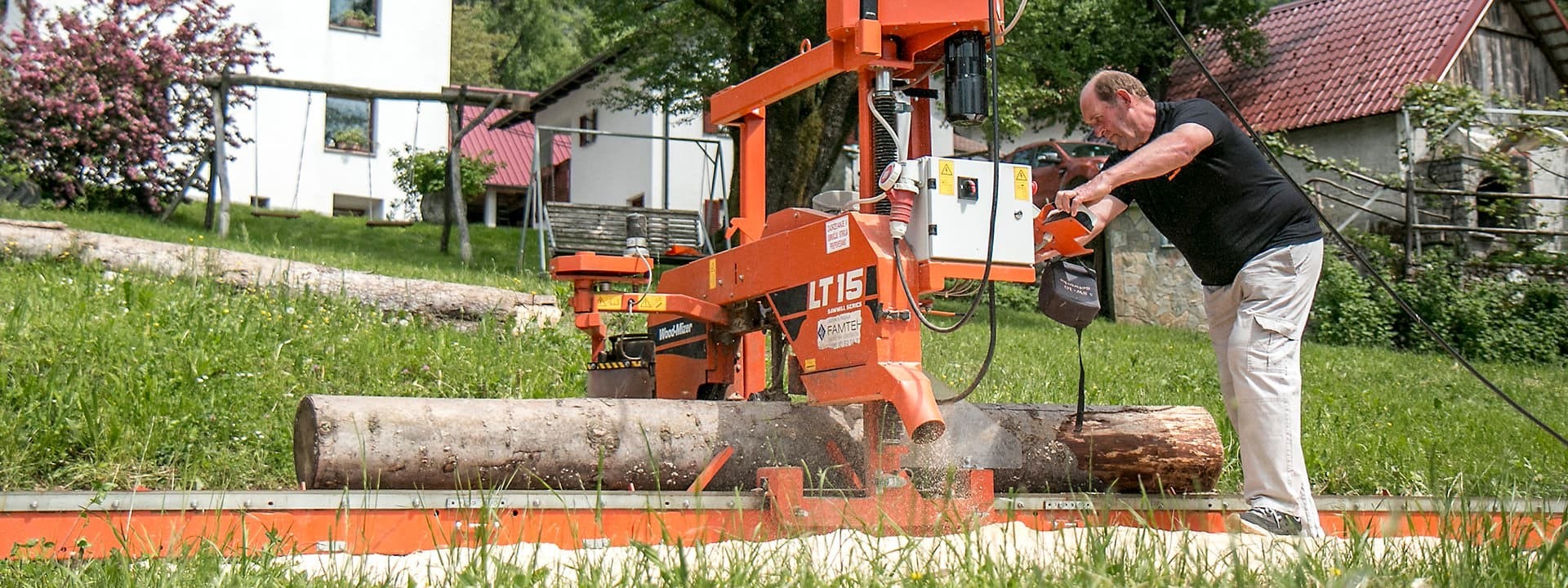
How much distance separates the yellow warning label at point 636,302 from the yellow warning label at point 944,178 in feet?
5.73

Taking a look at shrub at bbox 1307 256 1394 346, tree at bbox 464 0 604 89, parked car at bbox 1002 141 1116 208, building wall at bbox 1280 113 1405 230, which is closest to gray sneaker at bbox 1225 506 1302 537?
parked car at bbox 1002 141 1116 208

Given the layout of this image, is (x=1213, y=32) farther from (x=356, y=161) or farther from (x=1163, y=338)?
(x=356, y=161)

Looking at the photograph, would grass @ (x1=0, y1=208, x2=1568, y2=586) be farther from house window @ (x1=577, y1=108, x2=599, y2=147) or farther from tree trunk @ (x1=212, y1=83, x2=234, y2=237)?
house window @ (x1=577, y1=108, x2=599, y2=147)

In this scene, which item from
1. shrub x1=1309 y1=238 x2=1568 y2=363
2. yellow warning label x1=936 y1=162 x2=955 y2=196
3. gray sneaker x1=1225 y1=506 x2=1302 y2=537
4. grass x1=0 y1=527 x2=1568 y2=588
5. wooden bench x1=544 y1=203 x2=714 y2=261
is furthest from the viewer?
shrub x1=1309 y1=238 x2=1568 y2=363

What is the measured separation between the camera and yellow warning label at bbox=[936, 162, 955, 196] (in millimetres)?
5020

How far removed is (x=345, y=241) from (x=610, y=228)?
516cm

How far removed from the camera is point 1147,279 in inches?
888

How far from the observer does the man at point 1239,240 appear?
526cm

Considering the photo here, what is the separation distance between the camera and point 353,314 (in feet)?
31.1

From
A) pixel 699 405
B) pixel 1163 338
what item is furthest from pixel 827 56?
pixel 1163 338

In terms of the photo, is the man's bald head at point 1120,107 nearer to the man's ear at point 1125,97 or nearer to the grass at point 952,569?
the man's ear at point 1125,97

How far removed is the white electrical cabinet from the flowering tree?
1433 centimetres

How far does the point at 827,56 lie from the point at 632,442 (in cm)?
168

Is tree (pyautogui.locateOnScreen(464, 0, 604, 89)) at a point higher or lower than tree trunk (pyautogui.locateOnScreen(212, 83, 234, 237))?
higher
